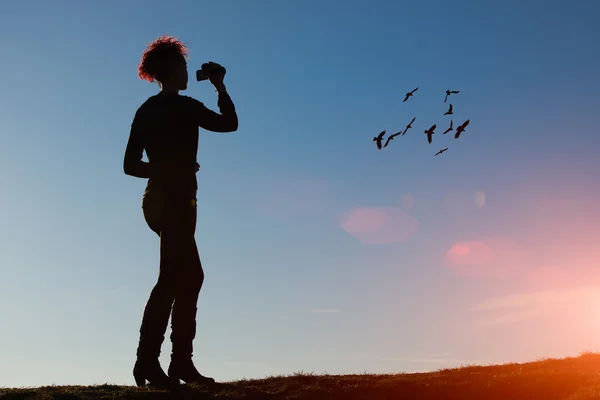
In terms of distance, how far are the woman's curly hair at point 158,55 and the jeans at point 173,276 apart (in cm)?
171

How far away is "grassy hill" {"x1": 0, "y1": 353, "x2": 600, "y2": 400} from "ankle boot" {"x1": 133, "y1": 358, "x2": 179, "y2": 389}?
169 millimetres

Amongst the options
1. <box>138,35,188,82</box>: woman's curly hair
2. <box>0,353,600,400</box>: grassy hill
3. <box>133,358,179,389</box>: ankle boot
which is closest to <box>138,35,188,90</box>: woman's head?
<box>138,35,188,82</box>: woman's curly hair

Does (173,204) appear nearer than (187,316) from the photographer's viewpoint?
Yes

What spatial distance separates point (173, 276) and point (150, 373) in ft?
4.31

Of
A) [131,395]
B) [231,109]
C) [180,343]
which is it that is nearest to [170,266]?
[180,343]

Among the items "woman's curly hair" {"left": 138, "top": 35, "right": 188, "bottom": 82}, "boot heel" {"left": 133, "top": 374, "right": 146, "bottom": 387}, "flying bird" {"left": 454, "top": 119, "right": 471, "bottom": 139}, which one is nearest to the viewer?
"boot heel" {"left": 133, "top": 374, "right": 146, "bottom": 387}

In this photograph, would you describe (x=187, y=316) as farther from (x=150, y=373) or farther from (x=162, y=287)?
(x=150, y=373)

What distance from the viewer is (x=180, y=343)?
9.08 metres

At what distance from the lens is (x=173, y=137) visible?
353 inches

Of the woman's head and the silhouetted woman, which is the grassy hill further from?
the woman's head

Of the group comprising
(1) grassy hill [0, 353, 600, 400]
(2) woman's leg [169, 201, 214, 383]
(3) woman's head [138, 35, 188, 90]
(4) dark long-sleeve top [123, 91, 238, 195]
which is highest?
(3) woman's head [138, 35, 188, 90]

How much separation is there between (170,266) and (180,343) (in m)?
1.12

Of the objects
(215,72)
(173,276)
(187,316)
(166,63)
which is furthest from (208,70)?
(187,316)

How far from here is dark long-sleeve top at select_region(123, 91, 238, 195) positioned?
8.91m
